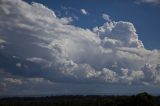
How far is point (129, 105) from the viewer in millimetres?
150625

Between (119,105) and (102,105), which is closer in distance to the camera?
(119,105)

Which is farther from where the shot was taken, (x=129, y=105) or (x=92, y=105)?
(x=92, y=105)

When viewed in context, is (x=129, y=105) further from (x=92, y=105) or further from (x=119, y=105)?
(x=92, y=105)

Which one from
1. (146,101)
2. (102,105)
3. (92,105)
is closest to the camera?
(146,101)

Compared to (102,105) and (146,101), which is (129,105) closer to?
(146,101)

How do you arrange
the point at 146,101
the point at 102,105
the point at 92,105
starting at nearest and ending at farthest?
the point at 146,101, the point at 102,105, the point at 92,105

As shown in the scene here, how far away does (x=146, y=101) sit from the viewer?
146500 mm

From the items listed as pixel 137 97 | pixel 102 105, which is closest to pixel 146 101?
pixel 137 97

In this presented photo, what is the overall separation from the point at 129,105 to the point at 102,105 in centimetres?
2068

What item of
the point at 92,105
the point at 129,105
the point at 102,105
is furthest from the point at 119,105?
the point at 92,105

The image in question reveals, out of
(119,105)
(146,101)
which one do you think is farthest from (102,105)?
(146,101)

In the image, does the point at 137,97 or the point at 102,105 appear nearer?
the point at 137,97

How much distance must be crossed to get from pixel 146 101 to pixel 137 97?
15.7 feet

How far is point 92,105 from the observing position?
18662 cm
